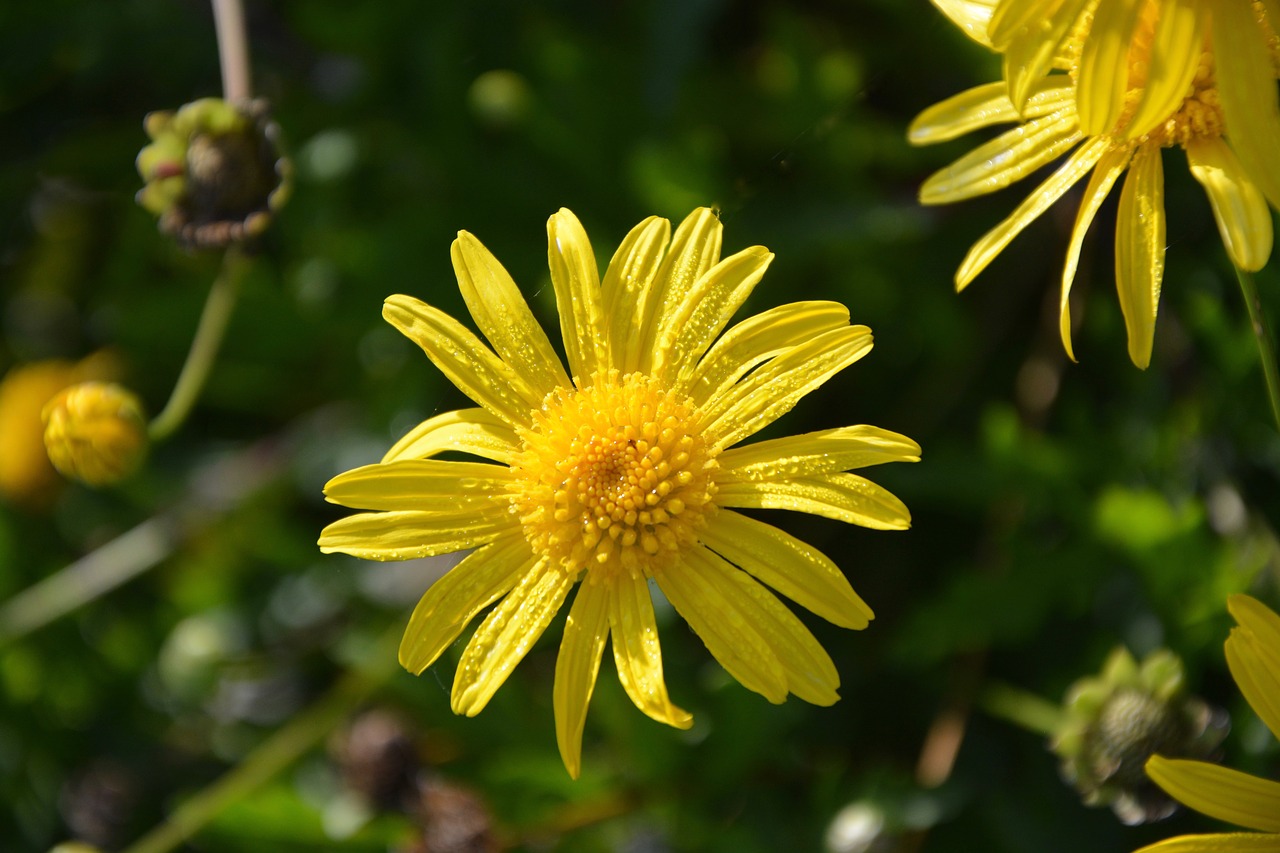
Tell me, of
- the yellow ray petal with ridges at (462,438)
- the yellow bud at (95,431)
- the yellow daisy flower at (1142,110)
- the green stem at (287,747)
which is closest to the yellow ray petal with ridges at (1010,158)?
the yellow daisy flower at (1142,110)

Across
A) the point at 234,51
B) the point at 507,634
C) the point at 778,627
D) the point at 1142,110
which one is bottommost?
the point at 778,627

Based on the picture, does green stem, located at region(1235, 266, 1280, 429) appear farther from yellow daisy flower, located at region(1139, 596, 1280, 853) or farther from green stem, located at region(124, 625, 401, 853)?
green stem, located at region(124, 625, 401, 853)

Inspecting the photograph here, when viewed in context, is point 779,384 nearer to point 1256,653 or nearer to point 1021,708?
point 1256,653

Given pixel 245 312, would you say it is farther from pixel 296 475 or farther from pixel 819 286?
pixel 819 286

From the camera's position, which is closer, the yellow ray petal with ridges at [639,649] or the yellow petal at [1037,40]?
the yellow petal at [1037,40]

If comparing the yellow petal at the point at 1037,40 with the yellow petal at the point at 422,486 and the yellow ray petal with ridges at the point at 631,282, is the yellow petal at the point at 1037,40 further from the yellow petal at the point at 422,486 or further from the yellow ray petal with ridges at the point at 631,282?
the yellow petal at the point at 422,486

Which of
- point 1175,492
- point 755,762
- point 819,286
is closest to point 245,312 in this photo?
point 819,286

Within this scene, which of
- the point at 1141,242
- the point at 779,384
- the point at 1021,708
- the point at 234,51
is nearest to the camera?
the point at 1141,242

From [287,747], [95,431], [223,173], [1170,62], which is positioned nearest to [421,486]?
[223,173]
